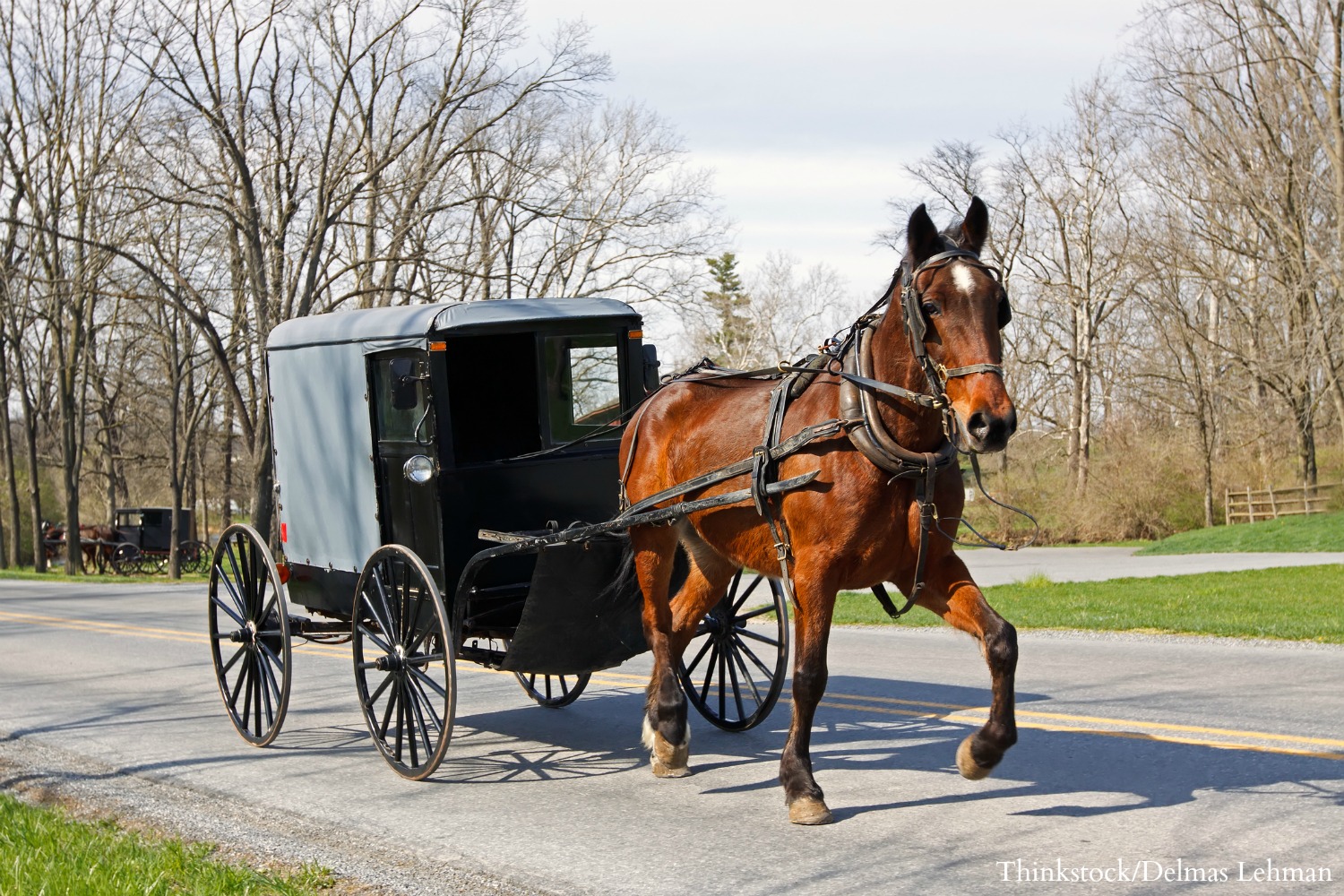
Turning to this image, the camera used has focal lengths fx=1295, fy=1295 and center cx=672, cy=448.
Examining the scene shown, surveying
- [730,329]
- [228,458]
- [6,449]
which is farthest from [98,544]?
[730,329]

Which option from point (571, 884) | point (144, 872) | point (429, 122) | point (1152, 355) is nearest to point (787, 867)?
point (571, 884)

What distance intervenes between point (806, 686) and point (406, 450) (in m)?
3.00

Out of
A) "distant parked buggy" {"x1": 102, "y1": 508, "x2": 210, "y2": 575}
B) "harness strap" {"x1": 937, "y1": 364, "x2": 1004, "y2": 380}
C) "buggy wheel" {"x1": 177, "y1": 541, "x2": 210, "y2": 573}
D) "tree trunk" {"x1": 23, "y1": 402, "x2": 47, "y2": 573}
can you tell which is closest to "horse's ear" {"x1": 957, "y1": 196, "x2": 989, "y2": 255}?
"harness strap" {"x1": 937, "y1": 364, "x2": 1004, "y2": 380}

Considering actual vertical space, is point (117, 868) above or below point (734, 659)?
below

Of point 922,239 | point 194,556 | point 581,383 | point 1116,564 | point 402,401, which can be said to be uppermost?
point 922,239

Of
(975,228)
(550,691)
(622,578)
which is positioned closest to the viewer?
(975,228)

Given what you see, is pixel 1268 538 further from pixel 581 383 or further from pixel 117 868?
pixel 117 868

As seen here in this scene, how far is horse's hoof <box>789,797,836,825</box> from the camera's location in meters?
5.61

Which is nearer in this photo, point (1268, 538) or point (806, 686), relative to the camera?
point (806, 686)

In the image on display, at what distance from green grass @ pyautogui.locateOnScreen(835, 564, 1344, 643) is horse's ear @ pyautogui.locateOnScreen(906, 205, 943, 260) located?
754 cm

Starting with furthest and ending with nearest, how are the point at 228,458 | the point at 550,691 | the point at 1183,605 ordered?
the point at 228,458
the point at 1183,605
the point at 550,691

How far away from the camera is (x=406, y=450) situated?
24.8 feet

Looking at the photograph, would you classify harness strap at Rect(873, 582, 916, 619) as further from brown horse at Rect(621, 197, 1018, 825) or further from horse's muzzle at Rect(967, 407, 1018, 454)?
horse's muzzle at Rect(967, 407, 1018, 454)

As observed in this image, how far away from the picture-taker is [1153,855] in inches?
193
